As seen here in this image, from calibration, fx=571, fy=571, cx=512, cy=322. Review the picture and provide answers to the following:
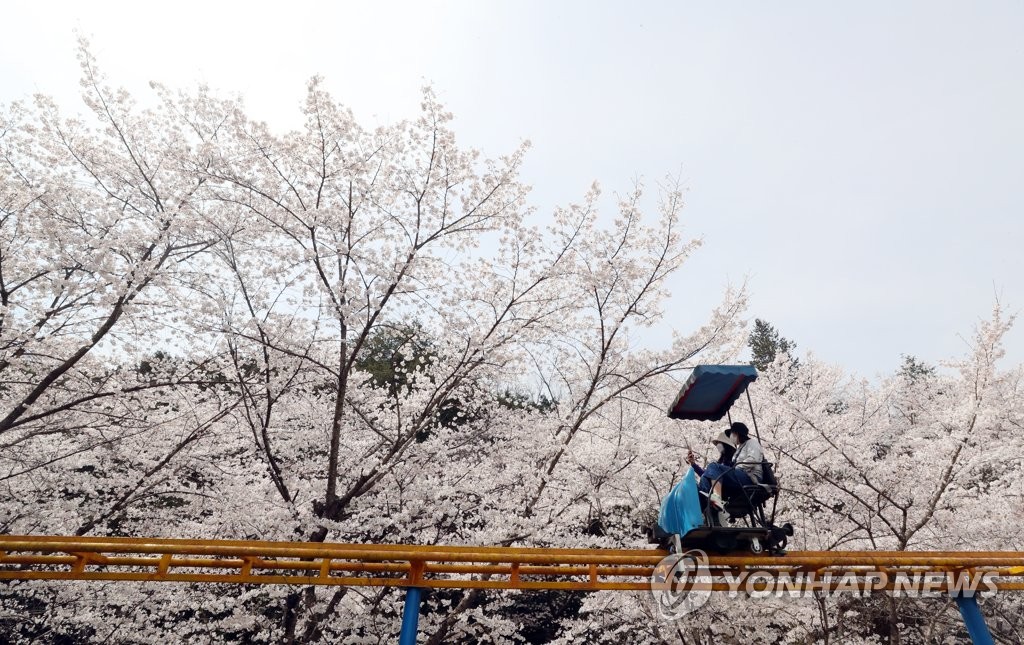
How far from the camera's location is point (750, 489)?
4578 mm

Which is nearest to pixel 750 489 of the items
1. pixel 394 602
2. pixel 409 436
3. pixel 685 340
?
pixel 409 436

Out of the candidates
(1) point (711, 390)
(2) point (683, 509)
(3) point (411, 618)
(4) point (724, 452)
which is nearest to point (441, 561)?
(3) point (411, 618)

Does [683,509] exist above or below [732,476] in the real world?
below

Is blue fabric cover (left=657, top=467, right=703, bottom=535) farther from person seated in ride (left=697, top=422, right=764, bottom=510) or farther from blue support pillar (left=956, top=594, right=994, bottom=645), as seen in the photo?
blue support pillar (left=956, top=594, right=994, bottom=645)

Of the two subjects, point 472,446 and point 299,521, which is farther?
point 472,446

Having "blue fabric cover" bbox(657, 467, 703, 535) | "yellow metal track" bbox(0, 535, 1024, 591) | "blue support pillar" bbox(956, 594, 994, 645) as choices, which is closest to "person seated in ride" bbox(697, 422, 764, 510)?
"blue fabric cover" bbox(657, 467, 703, 535)

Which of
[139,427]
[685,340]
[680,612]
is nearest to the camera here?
[680,612]

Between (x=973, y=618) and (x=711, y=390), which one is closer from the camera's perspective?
(x=973, y=618)

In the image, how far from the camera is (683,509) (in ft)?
15.1

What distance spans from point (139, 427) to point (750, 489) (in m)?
9.20

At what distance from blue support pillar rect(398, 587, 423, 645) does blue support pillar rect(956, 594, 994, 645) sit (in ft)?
14.7

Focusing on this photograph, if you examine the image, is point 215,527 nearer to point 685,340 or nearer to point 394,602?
point 394,602

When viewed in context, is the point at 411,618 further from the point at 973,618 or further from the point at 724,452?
the point at 973,618

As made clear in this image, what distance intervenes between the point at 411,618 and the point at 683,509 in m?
2.29
